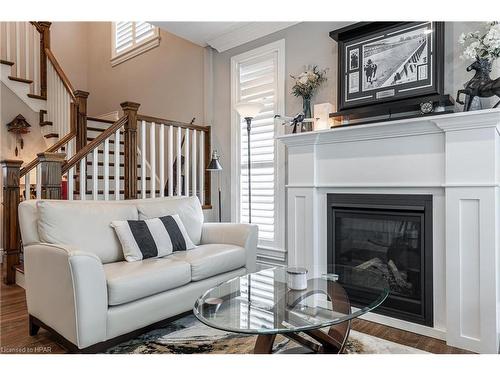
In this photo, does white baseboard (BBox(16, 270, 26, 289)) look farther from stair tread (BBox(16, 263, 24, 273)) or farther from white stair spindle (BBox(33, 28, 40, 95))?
white stair spindle (BBox(33, 28, 40, 95))

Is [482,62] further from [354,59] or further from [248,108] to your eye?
[248,108]

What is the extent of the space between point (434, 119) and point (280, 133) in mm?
1603

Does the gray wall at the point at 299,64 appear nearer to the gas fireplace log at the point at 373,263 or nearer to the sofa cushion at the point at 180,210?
the sofa cushion at the point at 180,210

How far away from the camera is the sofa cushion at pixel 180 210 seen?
2984mm

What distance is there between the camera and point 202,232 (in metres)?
3.41

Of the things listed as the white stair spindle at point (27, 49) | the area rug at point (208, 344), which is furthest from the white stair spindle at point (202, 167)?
the white stair spindle at point (27, 49)

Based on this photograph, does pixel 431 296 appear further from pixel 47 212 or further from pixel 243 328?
pixel 47 212

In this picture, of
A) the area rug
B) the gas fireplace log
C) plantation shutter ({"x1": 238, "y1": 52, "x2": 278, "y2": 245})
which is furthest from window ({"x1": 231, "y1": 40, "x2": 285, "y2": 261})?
the area rug

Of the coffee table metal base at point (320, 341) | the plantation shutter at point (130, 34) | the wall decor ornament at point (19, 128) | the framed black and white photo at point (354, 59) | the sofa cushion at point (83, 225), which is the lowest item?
the coffee table metal base at point (320, 341)

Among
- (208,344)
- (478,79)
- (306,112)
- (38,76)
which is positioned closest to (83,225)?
(208,344)

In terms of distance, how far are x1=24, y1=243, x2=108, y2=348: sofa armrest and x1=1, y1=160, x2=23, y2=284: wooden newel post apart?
1903 mm

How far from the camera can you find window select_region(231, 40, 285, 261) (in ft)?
12.0

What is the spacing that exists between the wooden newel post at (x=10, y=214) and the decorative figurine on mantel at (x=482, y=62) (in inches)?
165

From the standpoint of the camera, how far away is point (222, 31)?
157 inches
